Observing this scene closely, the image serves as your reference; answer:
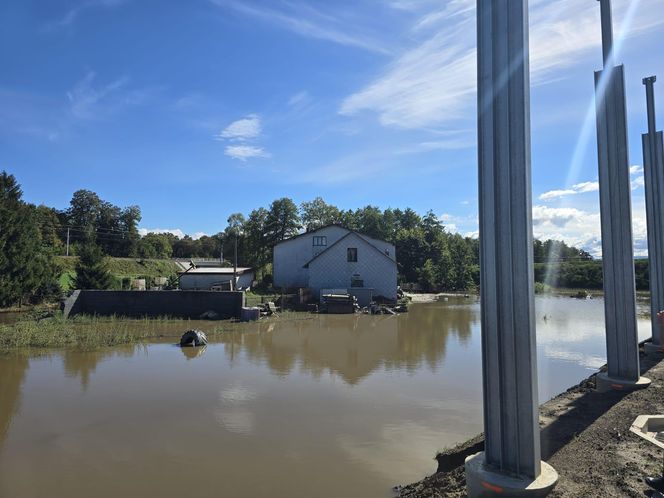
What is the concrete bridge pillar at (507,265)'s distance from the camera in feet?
12.8

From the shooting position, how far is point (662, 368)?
9.55 meters

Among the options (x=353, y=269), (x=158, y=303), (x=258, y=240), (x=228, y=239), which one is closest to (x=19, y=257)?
(x=158, y=303)

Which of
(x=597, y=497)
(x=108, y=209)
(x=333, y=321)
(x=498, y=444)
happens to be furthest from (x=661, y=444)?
(x=108, y=209)

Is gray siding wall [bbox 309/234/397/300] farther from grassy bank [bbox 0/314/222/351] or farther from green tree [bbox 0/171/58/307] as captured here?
green tree [bbox 0/171/58/307]

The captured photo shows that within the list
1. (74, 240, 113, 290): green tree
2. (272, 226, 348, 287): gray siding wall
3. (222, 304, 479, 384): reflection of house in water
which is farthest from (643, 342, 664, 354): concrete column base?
(74, 240, 113, 290): green tree

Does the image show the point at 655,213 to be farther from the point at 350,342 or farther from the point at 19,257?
the point at 19,257

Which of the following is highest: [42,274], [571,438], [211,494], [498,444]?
[42,274]

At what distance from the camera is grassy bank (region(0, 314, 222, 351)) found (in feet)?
53.9

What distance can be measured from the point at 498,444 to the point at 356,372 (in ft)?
28.4

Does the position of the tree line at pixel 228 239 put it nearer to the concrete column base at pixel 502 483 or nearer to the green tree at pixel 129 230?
the green tree at pixel 129 230

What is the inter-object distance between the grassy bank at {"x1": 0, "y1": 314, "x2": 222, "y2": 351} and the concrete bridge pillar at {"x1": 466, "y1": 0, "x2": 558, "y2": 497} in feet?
51.7

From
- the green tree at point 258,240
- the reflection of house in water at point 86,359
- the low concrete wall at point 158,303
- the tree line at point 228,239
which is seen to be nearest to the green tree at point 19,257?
the tree line at point 228,239

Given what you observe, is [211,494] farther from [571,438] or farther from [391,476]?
[571,438]

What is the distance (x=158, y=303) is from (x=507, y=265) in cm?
2439
